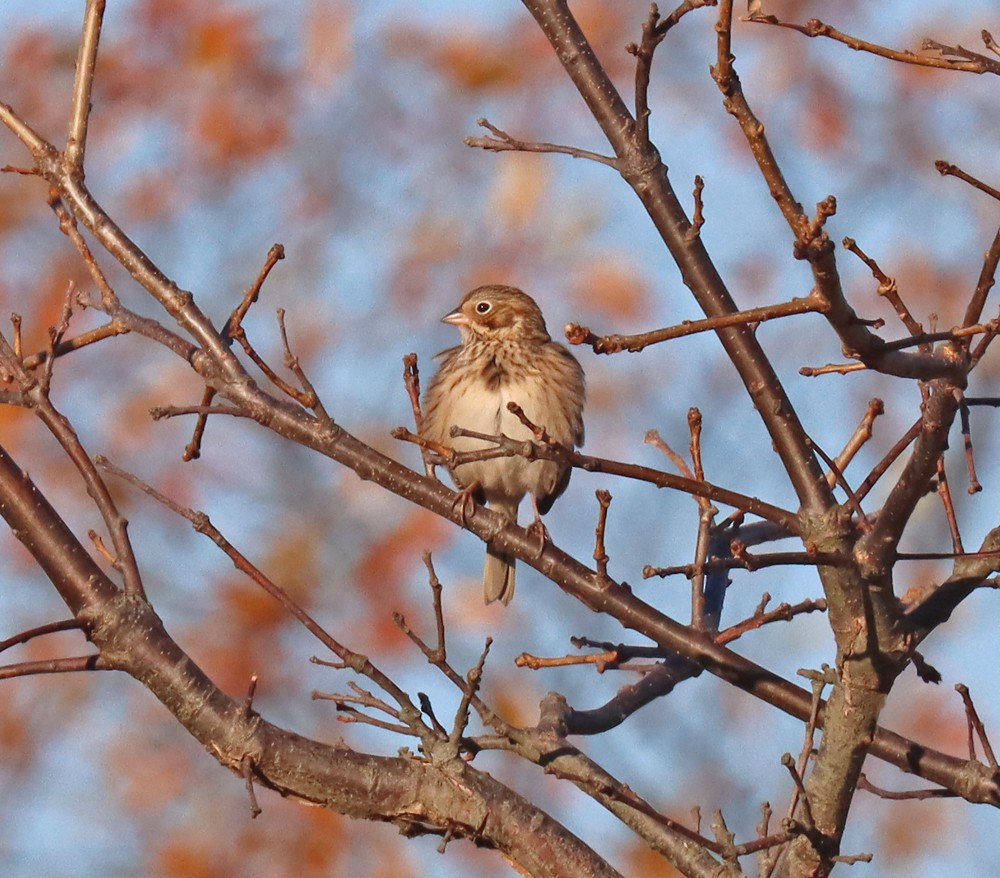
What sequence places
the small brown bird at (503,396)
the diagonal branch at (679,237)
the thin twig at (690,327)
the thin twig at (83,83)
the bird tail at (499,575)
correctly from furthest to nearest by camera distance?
1. the bird tail at (499,575)
2. the small brown bird at (503,396)
3. the thin twig at (83,83)
4. the diagonal branch at (679,237)
5. the thin twig at (690,327)

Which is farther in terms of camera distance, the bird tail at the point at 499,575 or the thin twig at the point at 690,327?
the bird tail at the point at 499,575

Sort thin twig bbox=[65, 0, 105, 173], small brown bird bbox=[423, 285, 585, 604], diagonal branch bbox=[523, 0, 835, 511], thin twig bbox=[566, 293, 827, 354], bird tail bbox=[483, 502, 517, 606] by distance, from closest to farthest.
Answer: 1. thin twig bbox=[566, 293, 827, 354]
2. diagonal branch bbox=[523, 0, 835, 511]
3. thin twig bbox=[65, 0, 105, 173]
4. small brown bird bbox=[423, 285, 585, 604]
5. bird tail bbox=[483, 502, 517, 606]

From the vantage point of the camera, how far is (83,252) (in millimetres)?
3426

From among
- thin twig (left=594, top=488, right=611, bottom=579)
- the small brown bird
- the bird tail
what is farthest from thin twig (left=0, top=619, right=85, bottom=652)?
the bird tail

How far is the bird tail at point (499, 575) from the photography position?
21.3ft

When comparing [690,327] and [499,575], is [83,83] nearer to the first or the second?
[690,327]

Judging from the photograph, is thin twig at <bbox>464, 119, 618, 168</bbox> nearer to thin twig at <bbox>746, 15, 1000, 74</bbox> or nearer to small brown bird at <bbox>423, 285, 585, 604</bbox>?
thin twig at <bbox>746, 15, 1000, 74</bbox>

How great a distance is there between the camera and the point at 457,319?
677 centimetres

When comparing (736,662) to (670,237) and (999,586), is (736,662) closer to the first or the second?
(999,586)

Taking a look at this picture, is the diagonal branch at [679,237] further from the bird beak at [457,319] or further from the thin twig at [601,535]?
the bird beak at [457,319]

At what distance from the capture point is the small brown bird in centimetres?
600

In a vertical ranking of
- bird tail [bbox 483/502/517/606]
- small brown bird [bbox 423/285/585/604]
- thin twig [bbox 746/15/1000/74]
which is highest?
small brown bird [bbox 423/285/585/604]

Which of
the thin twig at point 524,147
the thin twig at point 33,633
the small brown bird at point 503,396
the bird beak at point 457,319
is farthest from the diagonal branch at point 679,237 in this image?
the bird beak at point 457,319

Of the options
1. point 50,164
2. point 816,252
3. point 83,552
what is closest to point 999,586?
point 816,252
